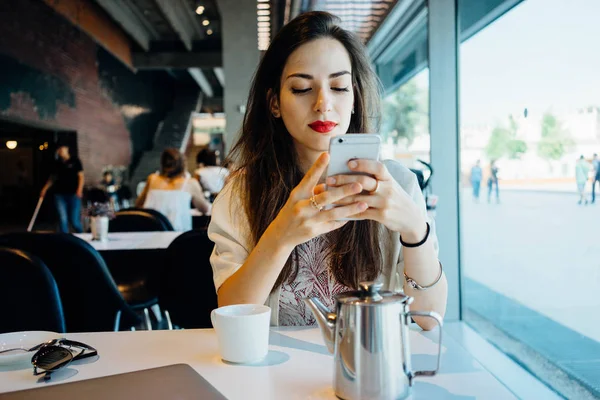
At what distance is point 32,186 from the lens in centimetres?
806

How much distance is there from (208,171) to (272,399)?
492 cm

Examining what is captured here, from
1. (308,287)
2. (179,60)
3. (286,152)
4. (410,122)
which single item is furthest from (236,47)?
(179,60)

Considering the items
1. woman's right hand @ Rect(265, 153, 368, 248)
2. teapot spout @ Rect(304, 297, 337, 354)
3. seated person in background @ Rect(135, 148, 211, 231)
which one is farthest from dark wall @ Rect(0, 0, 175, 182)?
teapot spout @ Rect(304, 297, 337, 354)

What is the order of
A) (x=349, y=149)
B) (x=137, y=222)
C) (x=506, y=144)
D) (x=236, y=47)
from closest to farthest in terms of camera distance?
(x=349, y=149) → (x=506, y=144) → (x=137, y=222) → (x=236, y=47)

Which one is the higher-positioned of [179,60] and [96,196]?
[179,60]

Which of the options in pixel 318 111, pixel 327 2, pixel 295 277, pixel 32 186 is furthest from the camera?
pixel 32 186

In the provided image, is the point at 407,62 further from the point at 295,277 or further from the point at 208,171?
the point at 295,277

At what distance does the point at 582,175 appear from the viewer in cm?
230

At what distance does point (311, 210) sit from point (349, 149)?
0.67 feet

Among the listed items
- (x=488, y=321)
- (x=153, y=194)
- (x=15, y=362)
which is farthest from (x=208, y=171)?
(x=15, y=362)

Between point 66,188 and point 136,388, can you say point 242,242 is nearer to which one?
point 136,388

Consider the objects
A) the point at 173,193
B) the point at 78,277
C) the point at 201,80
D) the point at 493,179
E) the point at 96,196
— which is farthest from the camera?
the point at 201,80

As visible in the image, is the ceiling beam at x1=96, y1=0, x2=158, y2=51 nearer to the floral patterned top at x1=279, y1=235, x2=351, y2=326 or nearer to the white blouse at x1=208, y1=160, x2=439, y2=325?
the white blouse at x1=208, y1=160, x2=439, y2=325

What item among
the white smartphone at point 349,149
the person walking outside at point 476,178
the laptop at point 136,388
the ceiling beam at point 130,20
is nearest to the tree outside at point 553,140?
the person walking outside at point 476,178
